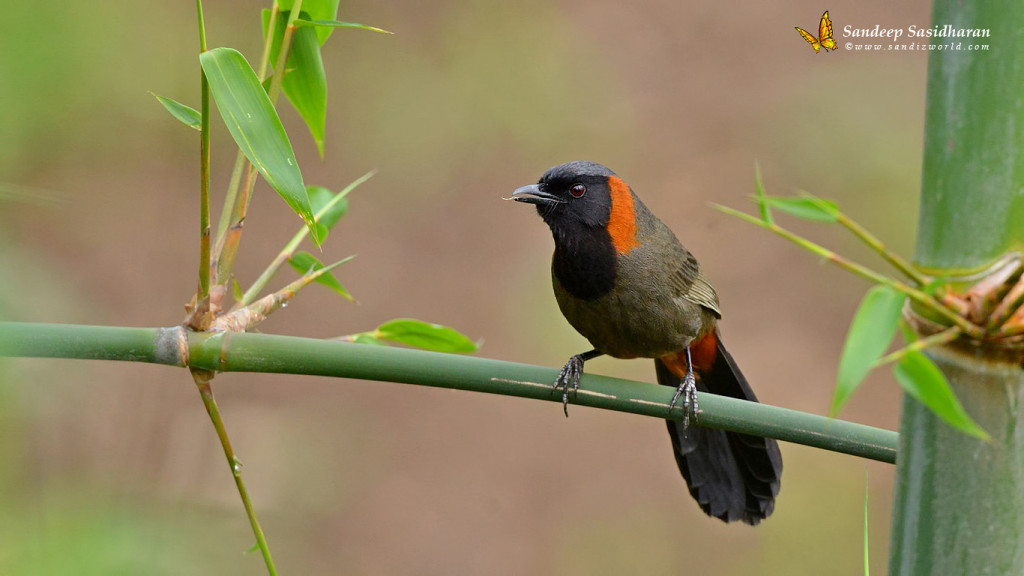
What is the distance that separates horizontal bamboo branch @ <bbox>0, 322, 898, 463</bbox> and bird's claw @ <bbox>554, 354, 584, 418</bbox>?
84 millimetres

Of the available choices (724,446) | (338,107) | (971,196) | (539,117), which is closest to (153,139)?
(338,107)

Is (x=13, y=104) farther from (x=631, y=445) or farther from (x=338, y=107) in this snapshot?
(x=338, y=107)

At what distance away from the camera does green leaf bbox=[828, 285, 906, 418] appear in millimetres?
815

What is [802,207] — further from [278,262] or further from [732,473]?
[732,473]

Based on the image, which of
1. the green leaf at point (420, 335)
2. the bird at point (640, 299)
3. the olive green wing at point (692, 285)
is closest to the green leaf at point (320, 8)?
the green leaf at point (420, 335)

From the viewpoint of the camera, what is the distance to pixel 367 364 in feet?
4.92

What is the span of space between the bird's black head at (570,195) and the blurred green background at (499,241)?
1.67 meters

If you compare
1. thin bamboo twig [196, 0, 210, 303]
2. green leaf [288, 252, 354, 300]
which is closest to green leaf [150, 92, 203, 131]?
thin bamboo twig [196, 0, 210, 303]

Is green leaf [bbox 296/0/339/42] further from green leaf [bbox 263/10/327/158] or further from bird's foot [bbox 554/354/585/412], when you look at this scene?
bird's foot [bbox 554/354/585/412]

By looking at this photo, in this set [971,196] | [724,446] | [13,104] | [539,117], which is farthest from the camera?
[539,117]

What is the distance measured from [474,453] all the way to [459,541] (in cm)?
54

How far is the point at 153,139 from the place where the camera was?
6246 mm

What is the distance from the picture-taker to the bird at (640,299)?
113 inches

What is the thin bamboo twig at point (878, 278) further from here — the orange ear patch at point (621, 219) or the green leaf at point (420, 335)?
the orange ear patch at point (621, 219)
